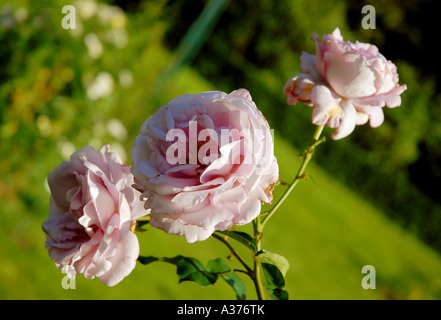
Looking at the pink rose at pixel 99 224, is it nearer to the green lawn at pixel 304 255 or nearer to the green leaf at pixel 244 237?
the green leaf at pixel 244 237

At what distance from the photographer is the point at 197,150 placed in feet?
2.48

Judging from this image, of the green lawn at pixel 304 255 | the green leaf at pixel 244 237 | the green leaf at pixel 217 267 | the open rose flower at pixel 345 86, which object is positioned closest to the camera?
the green leaf at pixel 244 237

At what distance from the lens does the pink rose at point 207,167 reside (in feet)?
2.31

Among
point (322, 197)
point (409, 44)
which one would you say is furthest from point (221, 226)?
point (409, 44)

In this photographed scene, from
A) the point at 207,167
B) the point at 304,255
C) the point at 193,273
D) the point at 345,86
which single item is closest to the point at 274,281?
the point at 193,273

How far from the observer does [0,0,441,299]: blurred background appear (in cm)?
330

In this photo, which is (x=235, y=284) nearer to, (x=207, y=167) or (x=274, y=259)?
(x=274, y=259)

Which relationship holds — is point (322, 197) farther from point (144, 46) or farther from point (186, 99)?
point (186, 99)

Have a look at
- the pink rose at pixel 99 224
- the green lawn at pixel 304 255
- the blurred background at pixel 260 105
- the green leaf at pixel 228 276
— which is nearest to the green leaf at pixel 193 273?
the green leaf at pixel 228 276

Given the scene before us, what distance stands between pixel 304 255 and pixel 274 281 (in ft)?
17.9

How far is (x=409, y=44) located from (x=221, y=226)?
1467 centimetres

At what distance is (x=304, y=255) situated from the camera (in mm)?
6141

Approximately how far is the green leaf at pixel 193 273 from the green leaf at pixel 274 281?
5.4 inches
